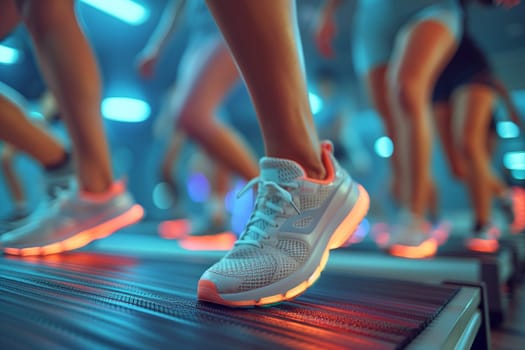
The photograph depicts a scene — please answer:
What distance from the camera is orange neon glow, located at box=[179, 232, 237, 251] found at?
8.44 feet

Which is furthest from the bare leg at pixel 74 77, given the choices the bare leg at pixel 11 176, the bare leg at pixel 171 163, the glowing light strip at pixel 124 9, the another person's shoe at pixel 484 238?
the glowing light strip at pixel 124 9

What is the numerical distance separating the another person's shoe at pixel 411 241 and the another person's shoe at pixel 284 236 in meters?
0.99

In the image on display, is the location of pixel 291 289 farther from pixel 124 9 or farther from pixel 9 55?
pixel 124 9

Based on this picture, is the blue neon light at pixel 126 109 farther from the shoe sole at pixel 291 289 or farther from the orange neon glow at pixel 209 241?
the shoe sole at pixel 291 289

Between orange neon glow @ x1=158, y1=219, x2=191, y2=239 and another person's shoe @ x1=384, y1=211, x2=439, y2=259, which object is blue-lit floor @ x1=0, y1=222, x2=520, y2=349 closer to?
another person's shoe @ x1=384, y1=211, x2=439, y2=259

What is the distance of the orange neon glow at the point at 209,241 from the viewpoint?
2.57 meters

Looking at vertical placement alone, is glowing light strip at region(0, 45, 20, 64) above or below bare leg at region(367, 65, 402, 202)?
above

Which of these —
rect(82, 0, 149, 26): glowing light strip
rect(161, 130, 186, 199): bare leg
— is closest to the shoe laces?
rect(161, 130, 186, 199): bare leg

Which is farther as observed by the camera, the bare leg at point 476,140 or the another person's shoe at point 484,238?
the bare leg at point 476,140

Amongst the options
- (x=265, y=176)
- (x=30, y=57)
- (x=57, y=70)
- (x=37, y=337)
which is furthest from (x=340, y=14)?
(x=37, y=337)

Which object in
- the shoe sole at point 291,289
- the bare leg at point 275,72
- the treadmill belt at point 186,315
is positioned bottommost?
the treadmill belt at point 186,315

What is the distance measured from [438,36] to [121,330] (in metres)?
1.67

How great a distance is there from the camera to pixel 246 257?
0.65 metres

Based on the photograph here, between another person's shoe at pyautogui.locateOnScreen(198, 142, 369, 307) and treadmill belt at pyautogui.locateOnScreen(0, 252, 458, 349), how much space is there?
36 millimetres
